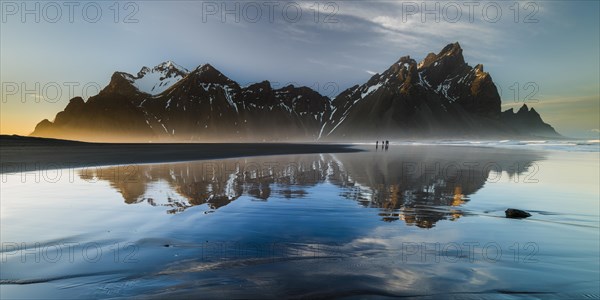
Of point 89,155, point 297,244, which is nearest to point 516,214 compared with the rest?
point 297,244

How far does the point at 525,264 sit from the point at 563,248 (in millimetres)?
2065

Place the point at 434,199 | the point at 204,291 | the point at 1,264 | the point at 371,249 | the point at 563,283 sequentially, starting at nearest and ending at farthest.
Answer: the point at 204,291 < the point at 563,283 < the point at 1,264 < the point at 371,249 < the point at 434,199

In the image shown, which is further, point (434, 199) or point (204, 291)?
point (434, 199)

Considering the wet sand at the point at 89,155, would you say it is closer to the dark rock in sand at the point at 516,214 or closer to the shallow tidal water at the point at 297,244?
the shallow tidal water at the point at 297,244

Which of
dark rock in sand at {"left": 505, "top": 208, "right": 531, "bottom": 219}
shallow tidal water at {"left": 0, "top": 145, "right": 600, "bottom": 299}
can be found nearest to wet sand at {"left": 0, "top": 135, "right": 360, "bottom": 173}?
shallow tidal water at {"left": 0, "top": 145, "right": 600, "bottom": 299}

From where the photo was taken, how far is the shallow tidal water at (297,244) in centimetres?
609

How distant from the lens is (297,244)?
28.4ft

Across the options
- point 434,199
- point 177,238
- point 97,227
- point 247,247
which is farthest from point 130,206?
point 434,199

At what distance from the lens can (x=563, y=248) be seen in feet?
28.3

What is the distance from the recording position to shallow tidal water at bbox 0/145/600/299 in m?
6.09

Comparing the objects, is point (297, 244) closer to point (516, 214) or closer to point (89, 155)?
point (516, 214)

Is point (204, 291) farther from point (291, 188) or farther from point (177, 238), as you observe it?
point (291, 188)

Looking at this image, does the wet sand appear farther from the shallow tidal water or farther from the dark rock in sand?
the dark rock in sand

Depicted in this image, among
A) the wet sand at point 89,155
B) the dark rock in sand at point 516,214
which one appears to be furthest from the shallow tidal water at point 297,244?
the wet sand at point 89,155
